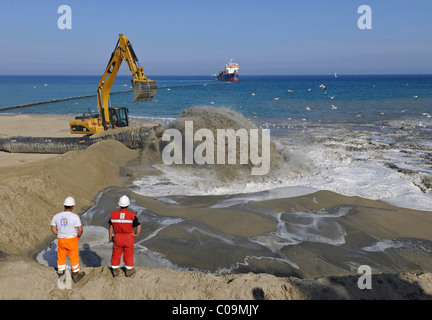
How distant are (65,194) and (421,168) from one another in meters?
13.1

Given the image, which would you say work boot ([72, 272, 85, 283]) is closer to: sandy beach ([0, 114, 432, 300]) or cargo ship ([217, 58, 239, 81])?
sandy beach ([0, 114, 432, 300])

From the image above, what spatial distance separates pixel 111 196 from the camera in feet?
30.3

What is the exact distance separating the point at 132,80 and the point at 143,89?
798 mm

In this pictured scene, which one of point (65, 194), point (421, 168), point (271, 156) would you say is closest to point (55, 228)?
point (65, 194)

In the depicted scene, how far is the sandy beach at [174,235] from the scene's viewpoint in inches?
167

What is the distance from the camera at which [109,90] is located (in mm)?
16312

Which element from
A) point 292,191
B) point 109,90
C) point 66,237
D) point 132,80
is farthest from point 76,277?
point 109,90

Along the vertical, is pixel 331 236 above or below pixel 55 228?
below

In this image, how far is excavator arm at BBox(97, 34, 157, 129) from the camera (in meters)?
13.9

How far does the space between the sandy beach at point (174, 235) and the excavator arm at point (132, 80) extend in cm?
308
